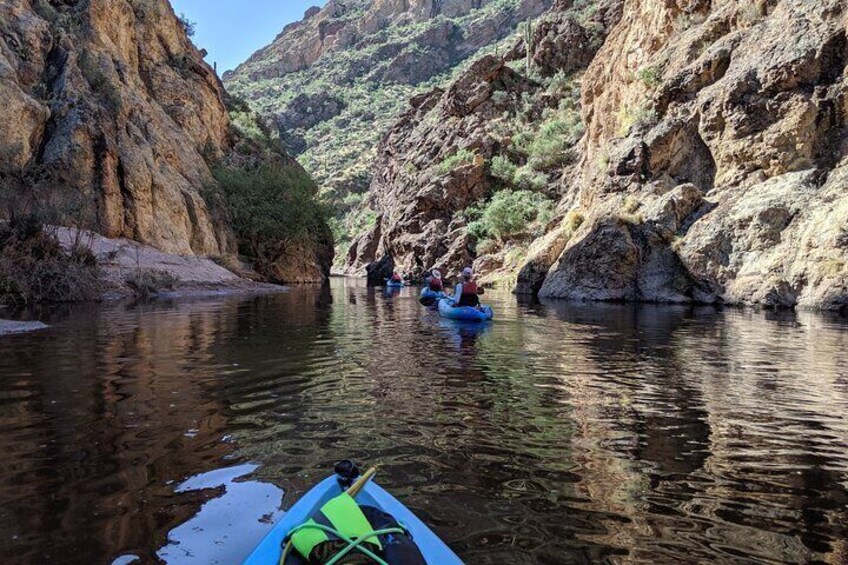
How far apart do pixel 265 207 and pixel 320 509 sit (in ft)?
122

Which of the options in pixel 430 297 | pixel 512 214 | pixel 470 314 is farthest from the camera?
pixel 512 214

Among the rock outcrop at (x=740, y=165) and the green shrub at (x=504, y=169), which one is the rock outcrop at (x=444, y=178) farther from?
the rock outcrop at (x=740, y=165)

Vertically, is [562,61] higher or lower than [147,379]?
higher

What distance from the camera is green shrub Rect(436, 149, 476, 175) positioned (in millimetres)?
54125

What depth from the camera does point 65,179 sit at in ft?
81.5

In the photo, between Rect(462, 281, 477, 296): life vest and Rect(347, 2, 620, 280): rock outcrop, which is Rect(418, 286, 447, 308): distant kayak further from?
Rect(347, 2, 620, 280): rock outcrop

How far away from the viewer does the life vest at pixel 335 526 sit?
2732mm

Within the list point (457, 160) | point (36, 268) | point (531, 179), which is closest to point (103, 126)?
point (36, 268)

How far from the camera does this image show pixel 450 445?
200 inches

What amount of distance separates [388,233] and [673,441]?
184ft

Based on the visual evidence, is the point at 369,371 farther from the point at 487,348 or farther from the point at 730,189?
the point at 730,189

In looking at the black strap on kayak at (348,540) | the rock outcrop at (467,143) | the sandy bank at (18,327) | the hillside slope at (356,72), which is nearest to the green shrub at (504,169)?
the rock outcrop at (467,143)

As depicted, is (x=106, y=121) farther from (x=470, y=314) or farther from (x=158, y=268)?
(x=470, y=314)

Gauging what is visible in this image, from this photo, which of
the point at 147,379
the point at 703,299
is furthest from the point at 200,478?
the point at 703,299
